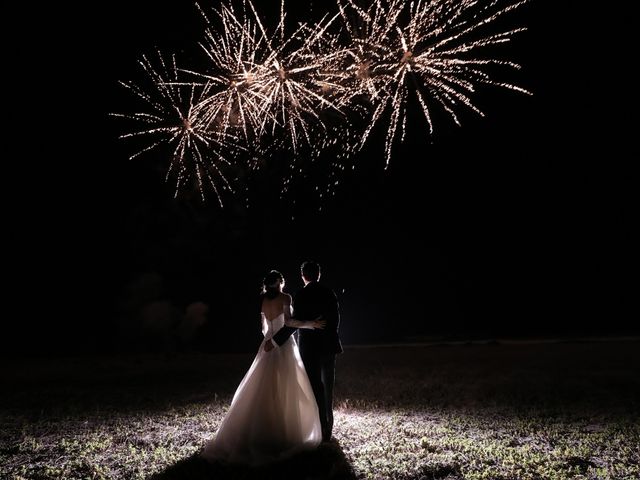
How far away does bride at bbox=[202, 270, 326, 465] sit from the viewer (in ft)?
20.4

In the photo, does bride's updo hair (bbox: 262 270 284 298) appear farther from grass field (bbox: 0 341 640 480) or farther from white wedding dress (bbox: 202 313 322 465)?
grass field (bbox: 0 341 640 480)

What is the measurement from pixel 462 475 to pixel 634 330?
24.8 metres

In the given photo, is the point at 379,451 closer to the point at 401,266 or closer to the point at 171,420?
the point at 171,420

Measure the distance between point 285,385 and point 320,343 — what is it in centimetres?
74

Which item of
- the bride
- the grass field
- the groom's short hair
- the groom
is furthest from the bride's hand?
the grass field

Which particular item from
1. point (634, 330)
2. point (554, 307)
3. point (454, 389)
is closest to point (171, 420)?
point (454, 389)

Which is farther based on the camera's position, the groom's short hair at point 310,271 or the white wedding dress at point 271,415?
the groom's short hair at point 310,271

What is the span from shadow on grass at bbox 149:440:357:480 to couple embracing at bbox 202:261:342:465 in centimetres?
13

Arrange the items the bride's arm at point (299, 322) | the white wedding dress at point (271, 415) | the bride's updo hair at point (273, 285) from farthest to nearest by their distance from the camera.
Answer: the bride's updo hair at point (273, 285), the bride's arm at point (299, 322), the white wedding dress at point (271, 415)

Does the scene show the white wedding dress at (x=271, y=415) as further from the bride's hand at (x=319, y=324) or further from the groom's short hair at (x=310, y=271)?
the groom's short hair at (x=310, y=271)

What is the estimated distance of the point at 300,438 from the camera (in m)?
6.45

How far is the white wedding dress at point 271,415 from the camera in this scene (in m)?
6.21

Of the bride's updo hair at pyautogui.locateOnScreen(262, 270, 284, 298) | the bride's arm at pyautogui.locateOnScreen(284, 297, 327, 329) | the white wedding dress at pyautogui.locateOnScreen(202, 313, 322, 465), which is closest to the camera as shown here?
the white wedding dress at pyautogui.locateOnScreen(202, 313, 322, 465)

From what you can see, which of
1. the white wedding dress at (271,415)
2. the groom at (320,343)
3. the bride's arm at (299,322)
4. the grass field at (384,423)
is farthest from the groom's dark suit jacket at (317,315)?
the grass field at (384,423)
